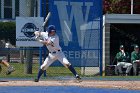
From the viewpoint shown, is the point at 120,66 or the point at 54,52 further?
the point at 120,66

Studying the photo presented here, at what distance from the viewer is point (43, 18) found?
62.5ft

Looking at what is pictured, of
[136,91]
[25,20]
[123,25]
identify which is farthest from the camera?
[123,25]

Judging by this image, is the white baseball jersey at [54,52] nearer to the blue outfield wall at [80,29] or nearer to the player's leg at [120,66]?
the blue outfield wall at [80,29]

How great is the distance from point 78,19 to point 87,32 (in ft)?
2.19

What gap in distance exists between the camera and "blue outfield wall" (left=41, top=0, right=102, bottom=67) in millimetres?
19609

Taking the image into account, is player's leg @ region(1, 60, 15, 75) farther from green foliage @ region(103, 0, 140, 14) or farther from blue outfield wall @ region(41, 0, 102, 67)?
green foliage @ region(103, 0, 140, 14)

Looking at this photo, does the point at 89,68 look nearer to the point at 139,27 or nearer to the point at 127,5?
the point at 139,27

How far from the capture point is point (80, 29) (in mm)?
19781

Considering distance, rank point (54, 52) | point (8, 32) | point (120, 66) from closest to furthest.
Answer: point (54, 52) → point (8, 32) → point (120, 66)

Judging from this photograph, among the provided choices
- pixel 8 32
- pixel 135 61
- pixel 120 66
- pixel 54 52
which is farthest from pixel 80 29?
pixel 54 52

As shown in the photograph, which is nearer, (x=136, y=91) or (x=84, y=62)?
(x=136, y=91)

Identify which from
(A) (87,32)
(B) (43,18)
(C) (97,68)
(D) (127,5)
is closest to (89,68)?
(C) (97,68)

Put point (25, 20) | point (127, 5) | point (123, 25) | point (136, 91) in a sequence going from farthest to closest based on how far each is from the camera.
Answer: point (127, 5) < point (123, 25) < point (25, 20) < point (136, 91)

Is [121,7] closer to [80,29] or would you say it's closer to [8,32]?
[80,29]
